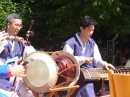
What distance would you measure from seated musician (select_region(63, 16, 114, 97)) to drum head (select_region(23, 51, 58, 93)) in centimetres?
43

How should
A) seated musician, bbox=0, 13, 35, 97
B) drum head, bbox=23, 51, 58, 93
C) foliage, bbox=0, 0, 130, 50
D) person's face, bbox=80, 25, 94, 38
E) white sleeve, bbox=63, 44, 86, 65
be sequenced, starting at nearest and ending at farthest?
drum head, bbox=23, 51, 58, 93 < seated musician, bbox=0, 13, 35, 97 < white sleeve, bbox=63, 44, 86, 65 < person's face, bbox=80, 25, 94, 38 < foliage, bbox=0, 0, 130, 50

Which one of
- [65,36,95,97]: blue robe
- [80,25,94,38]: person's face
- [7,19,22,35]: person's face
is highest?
[7,19,22,35]: person's face

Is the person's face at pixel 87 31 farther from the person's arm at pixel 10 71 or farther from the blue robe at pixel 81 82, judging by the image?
the person's arm at pixel 10 71

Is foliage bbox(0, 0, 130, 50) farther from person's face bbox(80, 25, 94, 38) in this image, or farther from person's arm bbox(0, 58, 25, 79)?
person's arm bbox(0, 58, 25, 79)

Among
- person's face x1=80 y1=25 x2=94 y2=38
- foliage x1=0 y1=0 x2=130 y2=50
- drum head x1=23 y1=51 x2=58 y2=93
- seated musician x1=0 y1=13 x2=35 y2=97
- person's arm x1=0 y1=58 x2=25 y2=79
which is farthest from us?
foliage x1=0 y1=0 x2=130 y2=50

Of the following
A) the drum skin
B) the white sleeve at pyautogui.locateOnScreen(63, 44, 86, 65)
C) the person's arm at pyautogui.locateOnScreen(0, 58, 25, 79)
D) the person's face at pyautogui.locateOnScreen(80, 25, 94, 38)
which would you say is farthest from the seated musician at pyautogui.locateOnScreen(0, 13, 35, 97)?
the person's arm at pyautogui.locateOnScreen(0, 58, 25, 79)

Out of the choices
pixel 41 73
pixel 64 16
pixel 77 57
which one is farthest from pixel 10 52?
pixel 64 16

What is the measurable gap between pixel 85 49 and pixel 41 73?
0.83 metres

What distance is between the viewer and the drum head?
3.68 meters

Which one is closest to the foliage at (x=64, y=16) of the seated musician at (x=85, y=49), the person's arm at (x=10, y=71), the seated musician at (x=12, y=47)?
the seated musician at (x=85, y=49)

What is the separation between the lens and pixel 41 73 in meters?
3.71

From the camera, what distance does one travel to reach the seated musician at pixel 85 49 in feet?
13.6

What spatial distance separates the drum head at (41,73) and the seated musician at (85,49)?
0.43 metres

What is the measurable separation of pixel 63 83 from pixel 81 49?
52cm
